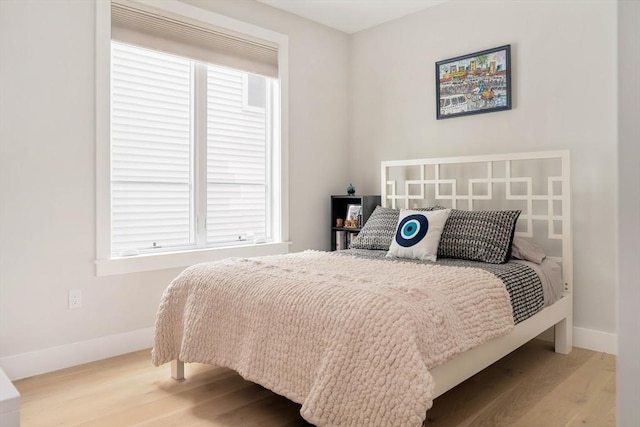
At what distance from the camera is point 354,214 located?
153 inches

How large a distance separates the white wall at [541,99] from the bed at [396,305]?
151 millimetres

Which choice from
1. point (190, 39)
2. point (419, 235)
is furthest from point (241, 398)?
point (190, 39)

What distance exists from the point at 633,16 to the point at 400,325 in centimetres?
107

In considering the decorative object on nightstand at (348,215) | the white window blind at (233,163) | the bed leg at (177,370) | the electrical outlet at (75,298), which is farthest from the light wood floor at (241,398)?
the decorative object on nightstand at (348,215)

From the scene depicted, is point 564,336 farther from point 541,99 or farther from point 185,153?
point 185,153

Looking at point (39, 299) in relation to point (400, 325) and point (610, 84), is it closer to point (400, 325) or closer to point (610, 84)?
point (400, 325)

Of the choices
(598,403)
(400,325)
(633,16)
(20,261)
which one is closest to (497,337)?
(598,403)

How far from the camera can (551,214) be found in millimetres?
2859

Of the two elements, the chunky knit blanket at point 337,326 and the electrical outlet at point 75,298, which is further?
the electrical outlet at point 75,298

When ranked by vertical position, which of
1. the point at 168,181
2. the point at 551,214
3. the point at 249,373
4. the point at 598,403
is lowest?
the point at 598,403

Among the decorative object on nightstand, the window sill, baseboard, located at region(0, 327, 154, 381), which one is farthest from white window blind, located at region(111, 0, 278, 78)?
baseboard, located at region(0, 327, 154, 381)

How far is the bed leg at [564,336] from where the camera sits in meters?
2.78

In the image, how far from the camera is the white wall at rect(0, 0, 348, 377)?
241cm

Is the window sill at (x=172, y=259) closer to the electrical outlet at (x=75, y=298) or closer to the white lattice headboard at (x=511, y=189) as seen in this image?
the electrical outlet at (x=75, y=298)
